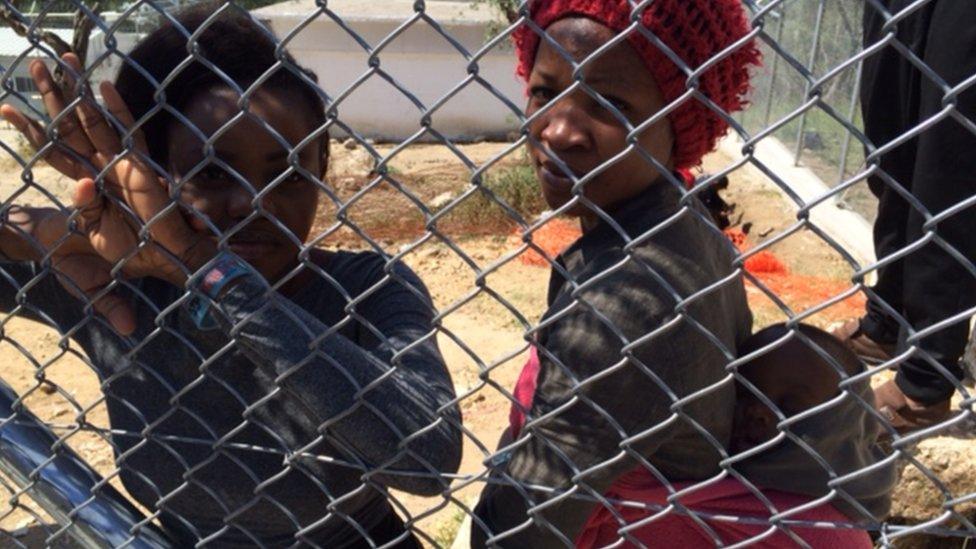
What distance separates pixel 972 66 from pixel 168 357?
2.41 meters

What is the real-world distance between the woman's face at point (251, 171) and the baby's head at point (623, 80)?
411mm

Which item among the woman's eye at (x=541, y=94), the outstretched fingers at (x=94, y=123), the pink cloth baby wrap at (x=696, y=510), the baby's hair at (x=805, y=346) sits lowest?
the pink cloth baby wrap at (x=696, y=510)

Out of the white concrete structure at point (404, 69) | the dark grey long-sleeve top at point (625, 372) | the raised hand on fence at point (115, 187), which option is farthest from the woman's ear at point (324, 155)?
the white concrete structure at point (404, 69)

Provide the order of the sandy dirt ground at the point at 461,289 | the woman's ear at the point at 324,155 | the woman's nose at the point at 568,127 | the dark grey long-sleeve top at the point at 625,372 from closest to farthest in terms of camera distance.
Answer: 1. the dark grey long-sleeve top at the point at 625,372
2. the woman's nose at the point at 568,127
3. the woman's ear at the point at 324,155
4. the sandy dirt ground at the point at 461,289

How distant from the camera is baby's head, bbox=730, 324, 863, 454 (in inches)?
66.8

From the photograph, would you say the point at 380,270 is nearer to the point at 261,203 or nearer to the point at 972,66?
the point at 261,203

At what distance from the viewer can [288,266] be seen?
187 cm

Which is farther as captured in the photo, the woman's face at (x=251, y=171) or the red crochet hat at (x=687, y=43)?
the woman's face at (x=251, y=171)

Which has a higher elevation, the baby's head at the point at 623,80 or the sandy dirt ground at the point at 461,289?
the sandy dirt ground at the point at 461,289

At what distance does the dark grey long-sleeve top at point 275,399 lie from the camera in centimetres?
157

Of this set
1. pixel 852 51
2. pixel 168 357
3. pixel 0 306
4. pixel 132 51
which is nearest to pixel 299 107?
pixel 132 51

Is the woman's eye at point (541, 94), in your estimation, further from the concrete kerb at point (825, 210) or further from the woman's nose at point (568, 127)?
the concrete kerb at point (825, 210)

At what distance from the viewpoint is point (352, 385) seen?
157cm

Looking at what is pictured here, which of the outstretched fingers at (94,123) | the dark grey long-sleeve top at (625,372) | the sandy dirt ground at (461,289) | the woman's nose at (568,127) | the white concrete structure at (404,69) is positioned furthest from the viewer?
the white concrete structure at (404,69)
